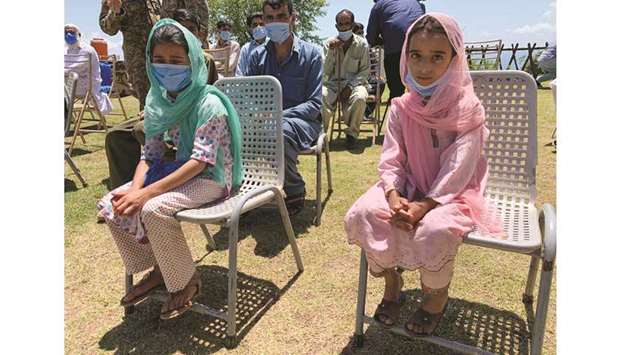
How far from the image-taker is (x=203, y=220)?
2.00 meters

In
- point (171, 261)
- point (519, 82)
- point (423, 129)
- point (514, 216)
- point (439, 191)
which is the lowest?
point (171, 261)

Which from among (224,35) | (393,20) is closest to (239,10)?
(224,35)

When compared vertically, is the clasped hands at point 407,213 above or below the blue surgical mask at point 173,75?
below

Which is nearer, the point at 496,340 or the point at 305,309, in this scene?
the point at 496,340

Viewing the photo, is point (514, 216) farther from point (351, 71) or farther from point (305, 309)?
point (351, 71)

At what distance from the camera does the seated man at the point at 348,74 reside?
6094mm

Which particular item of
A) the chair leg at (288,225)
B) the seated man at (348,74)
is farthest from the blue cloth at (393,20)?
the chair leg at (288,225)

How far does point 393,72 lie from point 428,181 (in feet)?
14.5

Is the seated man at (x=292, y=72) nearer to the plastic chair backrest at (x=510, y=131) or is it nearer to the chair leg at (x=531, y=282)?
the plastic chair backrest at (x=510, y=131)

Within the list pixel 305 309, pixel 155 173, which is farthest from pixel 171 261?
pixel 305 309

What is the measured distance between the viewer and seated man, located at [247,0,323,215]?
338 cm

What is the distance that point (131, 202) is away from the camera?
2.06m

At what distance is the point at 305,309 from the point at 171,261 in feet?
2.52

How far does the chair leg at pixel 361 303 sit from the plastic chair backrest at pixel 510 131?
79 cm
